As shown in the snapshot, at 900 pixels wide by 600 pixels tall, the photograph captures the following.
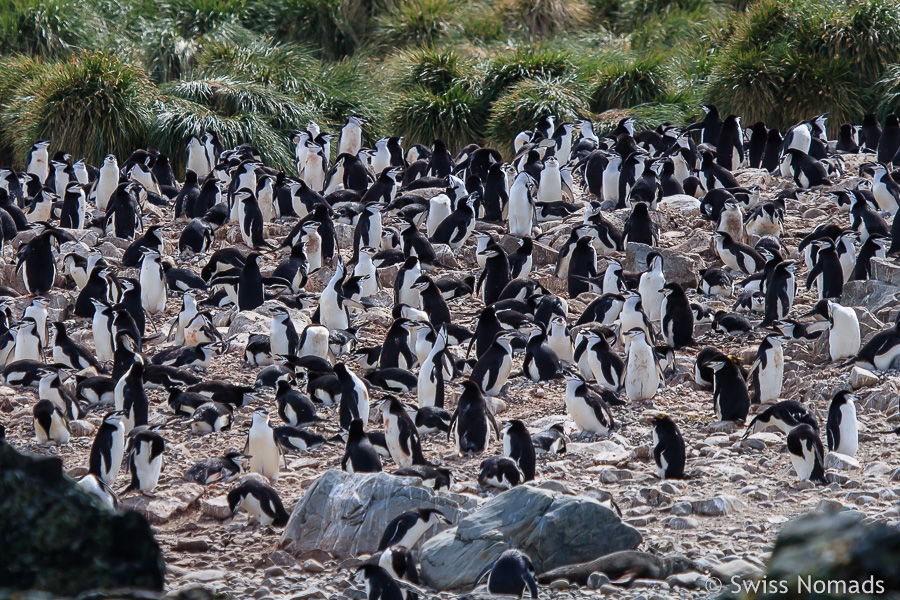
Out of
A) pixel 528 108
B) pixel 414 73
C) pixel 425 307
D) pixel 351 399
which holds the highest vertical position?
pixel 414 73

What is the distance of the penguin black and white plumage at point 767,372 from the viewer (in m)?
8.09

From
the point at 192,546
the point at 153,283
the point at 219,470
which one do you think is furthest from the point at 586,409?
the point at 153,283

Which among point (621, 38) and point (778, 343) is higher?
point (621, 38)

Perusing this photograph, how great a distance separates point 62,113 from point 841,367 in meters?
12.4

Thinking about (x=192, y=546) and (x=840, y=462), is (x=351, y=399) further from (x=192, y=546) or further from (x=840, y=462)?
(x=840, y=462)

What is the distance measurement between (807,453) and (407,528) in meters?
2.41

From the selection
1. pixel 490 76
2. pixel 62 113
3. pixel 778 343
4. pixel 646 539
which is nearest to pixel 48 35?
pixel 62 113

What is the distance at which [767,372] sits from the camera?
8.10 m

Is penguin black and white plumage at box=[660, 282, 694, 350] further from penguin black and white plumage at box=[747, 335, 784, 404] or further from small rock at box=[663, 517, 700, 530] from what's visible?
small rock at box=[663, 517, 700, 530]

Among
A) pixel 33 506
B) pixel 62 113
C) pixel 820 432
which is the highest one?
pixel 62 113

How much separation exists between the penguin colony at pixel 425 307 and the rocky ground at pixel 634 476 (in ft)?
0.25

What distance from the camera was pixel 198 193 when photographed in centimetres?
1398

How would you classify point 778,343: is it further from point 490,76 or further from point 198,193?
point 490,76

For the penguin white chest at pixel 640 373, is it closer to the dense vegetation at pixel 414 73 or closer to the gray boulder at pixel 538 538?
the gray boulder at pixel 538 538
